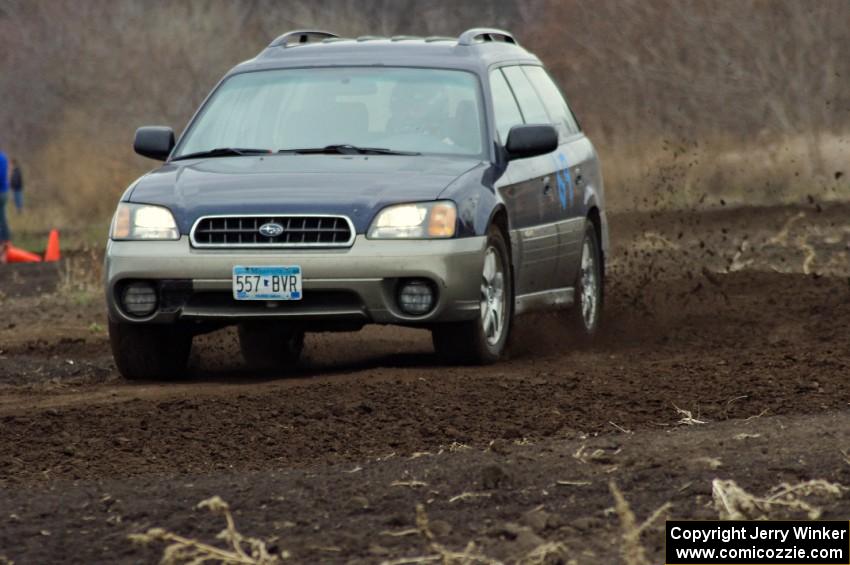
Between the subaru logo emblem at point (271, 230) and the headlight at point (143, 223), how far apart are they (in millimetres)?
464

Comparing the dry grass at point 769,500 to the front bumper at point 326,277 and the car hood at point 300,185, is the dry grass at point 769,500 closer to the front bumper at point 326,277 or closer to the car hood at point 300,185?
the front bumper at point 326,277

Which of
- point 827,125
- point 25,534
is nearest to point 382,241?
point 25,534

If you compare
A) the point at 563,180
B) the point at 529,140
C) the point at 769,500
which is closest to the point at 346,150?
the point at 529,140

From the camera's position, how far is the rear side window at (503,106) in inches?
443

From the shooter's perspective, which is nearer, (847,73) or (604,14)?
(847,73)

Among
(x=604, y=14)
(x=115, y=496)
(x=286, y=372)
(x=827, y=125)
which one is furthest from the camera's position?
(x=604, y=14)

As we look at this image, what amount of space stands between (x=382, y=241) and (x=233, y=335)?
4.15 meters

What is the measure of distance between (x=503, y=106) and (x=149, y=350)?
101 inches

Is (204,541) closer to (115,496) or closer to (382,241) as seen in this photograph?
(115,496)

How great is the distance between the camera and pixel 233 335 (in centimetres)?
1380

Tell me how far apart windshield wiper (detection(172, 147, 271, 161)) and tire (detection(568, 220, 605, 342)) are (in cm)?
239

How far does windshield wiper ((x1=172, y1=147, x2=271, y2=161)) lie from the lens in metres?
11.0

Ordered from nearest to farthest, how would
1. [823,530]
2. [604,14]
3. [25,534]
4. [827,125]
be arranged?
[823,530], [25,534], [827,125], [604,14]

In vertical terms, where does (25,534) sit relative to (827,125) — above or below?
above
